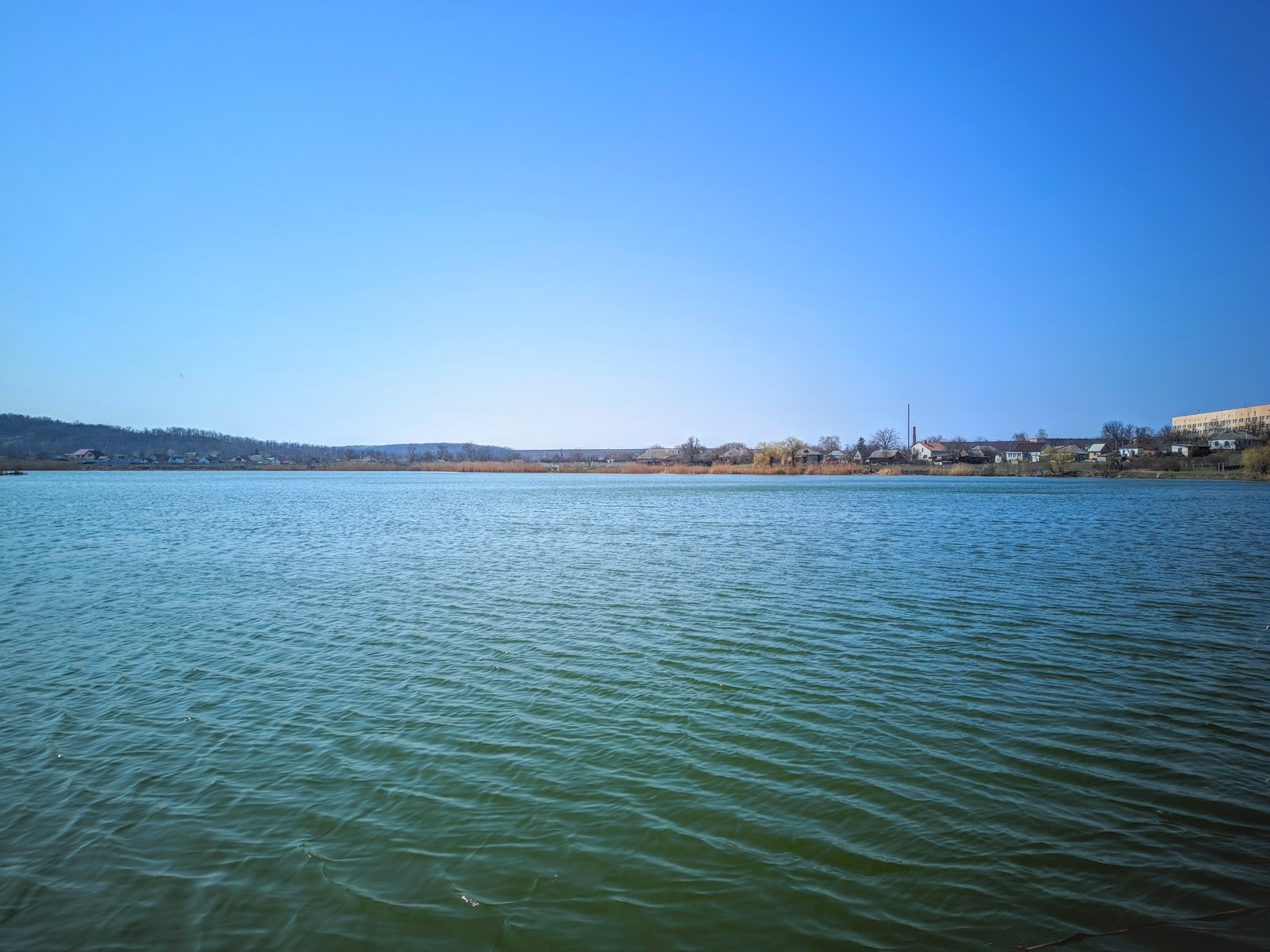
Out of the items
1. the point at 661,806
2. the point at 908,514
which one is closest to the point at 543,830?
the point at 661,806

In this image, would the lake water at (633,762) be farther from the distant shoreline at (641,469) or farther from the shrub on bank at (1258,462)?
the distant shoreline at (641,469)

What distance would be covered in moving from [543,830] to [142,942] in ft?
8.67

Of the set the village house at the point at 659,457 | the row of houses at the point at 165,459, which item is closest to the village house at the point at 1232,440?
the village house at the point at 659,457

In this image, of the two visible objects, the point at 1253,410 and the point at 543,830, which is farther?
the point at 1253,410

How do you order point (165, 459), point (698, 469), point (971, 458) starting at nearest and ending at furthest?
point (971, 458) → point (698, 469) → point (165, 459)

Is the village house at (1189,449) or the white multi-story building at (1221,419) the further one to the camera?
the white multi-story building at (1221,419)

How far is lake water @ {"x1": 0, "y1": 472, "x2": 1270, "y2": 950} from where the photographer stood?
4523 mm

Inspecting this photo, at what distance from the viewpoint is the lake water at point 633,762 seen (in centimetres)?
452

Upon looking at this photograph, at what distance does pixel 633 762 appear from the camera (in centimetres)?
687

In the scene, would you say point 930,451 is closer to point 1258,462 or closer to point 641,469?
point 641,469

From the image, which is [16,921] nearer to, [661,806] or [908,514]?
[661,806]

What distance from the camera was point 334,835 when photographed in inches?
216

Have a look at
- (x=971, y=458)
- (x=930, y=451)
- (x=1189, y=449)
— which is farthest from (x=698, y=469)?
(x=1189, y=449)

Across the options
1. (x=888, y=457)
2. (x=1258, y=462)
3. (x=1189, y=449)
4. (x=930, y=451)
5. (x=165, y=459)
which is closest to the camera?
(x=1258, y=462)
